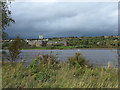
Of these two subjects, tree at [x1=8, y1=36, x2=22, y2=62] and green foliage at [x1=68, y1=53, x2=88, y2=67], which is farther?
green foliage at [x1=68, y1=53, x2=88, y2=67]

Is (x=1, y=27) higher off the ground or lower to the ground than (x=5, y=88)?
higher

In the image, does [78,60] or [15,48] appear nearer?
[15,48]

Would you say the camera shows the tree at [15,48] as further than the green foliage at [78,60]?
No

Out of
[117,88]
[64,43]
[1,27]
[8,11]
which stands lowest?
[117,88]

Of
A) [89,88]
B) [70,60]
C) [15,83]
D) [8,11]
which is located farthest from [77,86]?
[8,11]

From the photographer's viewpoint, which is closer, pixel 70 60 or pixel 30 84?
pixel 30 84

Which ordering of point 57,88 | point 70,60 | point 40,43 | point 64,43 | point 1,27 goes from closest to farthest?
point 57,88 < point 70,60 < point 1,27 < point 40,43 < point 64,43

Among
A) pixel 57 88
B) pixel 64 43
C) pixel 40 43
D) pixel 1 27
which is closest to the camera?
pixel 57 88

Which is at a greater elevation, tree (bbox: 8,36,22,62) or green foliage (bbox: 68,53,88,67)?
tree (bbox: 8,36,22,62)

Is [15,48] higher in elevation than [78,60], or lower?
higher

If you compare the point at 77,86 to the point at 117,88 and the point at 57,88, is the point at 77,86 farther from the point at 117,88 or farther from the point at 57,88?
the point at 117,88

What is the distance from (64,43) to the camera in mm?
9719

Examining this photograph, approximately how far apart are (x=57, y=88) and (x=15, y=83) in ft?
3.92

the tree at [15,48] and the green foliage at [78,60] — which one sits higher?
the tree at [15,48]
